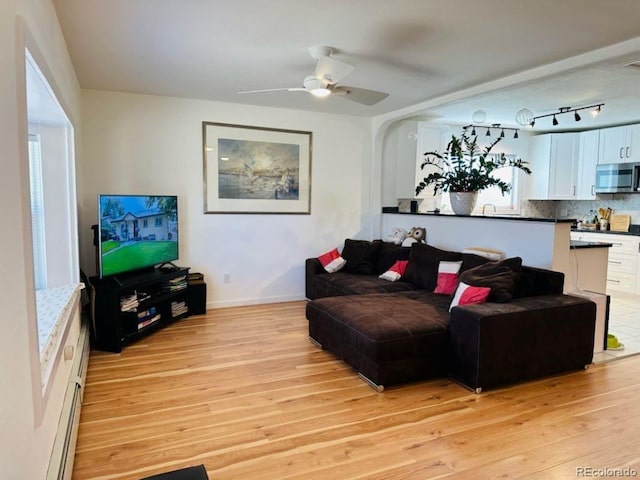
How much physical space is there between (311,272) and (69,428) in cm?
348

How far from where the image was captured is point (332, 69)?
304 cm

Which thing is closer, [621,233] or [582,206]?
[621,233]

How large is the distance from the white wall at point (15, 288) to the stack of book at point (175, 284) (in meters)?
2.88

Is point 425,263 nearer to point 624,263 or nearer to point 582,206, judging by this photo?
point 624,263

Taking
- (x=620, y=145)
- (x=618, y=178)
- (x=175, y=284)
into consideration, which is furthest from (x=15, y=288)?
(x=620, y=145)

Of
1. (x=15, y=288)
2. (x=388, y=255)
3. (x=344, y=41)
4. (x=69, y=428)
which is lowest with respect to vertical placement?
(x=69, y=428)

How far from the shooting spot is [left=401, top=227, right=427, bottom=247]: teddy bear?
5215 millimetres

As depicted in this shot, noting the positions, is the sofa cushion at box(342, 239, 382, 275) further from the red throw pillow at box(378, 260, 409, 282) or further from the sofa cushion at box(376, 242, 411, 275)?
the red throw pillow at box(378, 260, 409, 282)

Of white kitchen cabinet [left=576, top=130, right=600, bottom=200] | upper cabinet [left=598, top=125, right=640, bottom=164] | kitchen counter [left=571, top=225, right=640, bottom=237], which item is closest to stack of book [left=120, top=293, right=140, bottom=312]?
kitchen counter [left=571, top=225, right=640, bottom=237]

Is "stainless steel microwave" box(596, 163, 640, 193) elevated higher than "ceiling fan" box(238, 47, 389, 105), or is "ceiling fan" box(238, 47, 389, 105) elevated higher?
"ceiling fan" box(238, 47, 389, 105)

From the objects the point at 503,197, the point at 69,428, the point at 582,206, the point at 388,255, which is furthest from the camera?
the point at 582,206

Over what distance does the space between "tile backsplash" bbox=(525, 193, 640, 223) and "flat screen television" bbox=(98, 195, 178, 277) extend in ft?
19.6

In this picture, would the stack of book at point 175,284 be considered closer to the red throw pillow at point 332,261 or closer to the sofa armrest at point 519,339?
the red throw pillow at point 332,261

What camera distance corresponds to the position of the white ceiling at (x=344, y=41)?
2545 mm
